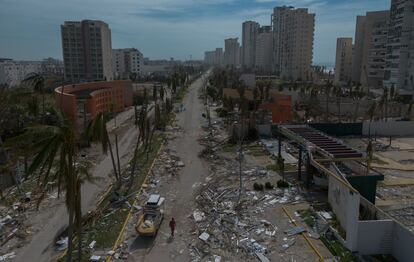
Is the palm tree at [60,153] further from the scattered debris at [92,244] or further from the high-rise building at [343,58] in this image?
the high-rise building at [343,58]

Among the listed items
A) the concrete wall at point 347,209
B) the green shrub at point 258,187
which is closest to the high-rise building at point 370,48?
the green shrub at point 258,187

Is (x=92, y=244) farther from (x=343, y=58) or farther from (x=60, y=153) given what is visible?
(x=343, y=58)

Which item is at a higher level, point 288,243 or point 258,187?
point 258,187

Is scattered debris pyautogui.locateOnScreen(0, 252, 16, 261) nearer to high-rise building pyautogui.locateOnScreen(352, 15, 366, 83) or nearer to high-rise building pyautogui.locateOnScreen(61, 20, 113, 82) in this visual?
high-rise building pyautogui.locateOnScreen(61, 20, 113, 82)

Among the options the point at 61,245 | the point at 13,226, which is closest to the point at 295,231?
the point at 61,245

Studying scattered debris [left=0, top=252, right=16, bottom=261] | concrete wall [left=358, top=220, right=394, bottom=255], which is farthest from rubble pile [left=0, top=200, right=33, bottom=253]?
concrete wall [left=358, top=220, right=394, bottom=255]

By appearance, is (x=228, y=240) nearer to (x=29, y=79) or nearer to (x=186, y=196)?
(x=186, y=196)
